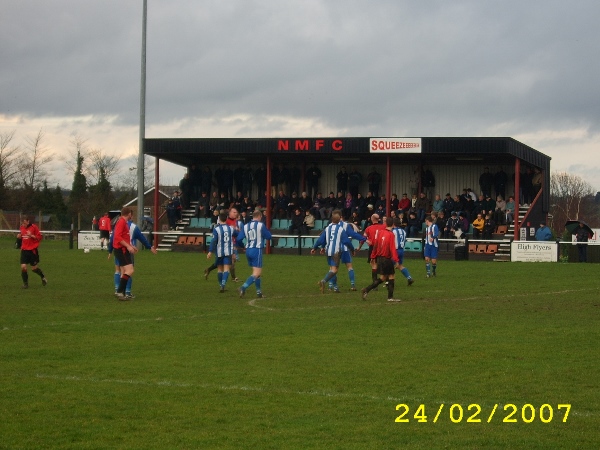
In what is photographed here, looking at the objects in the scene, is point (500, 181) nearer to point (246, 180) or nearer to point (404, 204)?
point (404, 204)

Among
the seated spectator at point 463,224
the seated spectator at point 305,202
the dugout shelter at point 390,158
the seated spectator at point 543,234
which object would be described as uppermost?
the dugout shelter at point 390,158

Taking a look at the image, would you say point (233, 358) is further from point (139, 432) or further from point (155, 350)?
point (139, 432)

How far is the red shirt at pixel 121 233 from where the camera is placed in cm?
1852

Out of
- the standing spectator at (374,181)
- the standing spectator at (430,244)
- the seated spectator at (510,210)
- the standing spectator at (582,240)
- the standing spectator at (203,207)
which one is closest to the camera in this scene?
the standing spectator at (430,244)

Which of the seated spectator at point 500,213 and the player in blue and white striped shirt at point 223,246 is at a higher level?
the seated spectator at point 500,213

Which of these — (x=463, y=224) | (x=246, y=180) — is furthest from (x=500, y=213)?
(x=246, y=180)

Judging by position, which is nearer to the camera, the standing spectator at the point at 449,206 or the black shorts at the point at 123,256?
the black shorts at the point at 123,256

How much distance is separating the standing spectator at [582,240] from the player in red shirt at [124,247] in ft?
71.6

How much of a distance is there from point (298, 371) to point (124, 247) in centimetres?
881

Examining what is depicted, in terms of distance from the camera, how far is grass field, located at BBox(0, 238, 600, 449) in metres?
7.80

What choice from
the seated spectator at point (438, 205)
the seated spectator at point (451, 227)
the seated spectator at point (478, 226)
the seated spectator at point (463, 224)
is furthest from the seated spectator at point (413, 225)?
the seated spectator at point (478, 226)

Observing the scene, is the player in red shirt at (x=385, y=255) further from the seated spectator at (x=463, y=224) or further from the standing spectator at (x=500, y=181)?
the standing spectator at (x=500, y=181)
